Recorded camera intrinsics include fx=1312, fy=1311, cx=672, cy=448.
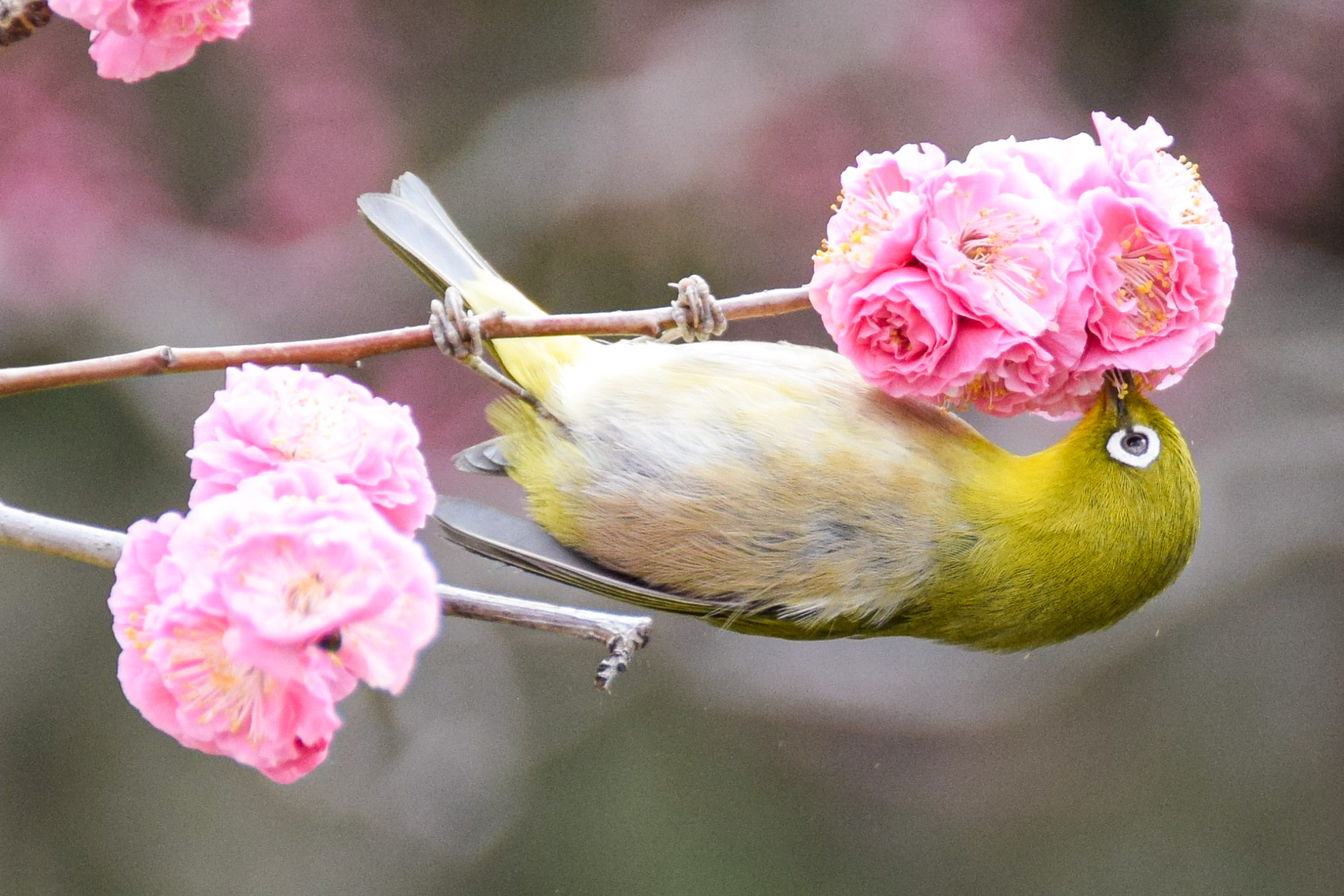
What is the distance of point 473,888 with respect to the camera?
12.0ft

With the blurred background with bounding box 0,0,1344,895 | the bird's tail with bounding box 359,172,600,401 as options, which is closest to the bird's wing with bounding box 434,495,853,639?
the bird's tail with bounding box 359,172,600,401

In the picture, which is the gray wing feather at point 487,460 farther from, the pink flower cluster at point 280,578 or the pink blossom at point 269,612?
the pink blossom at point 269,612

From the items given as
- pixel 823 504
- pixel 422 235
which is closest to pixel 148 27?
pixel 422 235

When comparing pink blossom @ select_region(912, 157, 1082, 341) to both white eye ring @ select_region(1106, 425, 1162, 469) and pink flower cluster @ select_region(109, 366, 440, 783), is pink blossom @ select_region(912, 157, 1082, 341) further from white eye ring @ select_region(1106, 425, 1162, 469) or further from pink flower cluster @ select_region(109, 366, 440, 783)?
pink flower cluster @ select_region(109, 366, 440, 783)

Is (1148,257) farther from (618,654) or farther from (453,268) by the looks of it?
(453,268)

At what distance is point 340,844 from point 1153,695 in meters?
2.35

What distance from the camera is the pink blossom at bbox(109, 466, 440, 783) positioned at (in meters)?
0.87

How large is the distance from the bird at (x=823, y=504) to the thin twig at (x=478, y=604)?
0.44 meters

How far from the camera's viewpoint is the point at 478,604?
1.21 m

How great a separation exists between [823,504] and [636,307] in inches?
68.1

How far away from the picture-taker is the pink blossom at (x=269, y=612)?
0.87 metres

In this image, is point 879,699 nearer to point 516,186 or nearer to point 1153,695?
point 1153,695

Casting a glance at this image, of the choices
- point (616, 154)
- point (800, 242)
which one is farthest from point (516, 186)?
point (800, 242)

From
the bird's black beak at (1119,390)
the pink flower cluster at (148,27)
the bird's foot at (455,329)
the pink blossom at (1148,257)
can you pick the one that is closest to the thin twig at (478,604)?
the bird's foot at (455,329)
